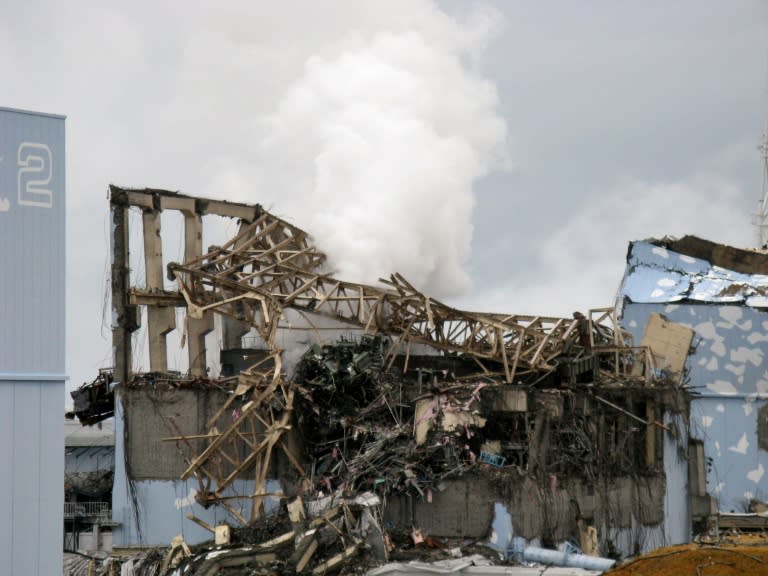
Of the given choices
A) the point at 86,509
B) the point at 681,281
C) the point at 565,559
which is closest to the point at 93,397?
the point at 86,509

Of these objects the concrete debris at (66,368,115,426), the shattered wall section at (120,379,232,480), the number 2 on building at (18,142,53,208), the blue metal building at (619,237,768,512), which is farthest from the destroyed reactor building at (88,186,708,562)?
the number 2 on building at (18,142,53,208)

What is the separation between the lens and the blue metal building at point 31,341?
20766 millimetres

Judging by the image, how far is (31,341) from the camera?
21.2m

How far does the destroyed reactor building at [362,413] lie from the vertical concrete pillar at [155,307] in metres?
0.04

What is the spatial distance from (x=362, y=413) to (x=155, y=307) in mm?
7364

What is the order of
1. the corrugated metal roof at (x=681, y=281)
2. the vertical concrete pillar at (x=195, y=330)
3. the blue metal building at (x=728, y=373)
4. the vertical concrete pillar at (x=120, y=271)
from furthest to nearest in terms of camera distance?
the corrugated metal roof at (x=681, y=281) → the blue metal building at (x=728, y=373) → the vertical concrete pillar at (x=195, y=330) → the vertical concrete pillar at (x=120, y=271)

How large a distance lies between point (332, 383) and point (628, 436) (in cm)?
961

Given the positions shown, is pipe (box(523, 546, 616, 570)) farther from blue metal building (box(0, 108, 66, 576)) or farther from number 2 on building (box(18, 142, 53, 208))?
number 2 on building (box(18, 142, 53, 208))

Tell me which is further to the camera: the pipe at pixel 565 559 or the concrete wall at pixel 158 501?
the concrete wall at pixel 158 501

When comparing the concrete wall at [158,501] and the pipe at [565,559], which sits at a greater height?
the concrete wall at [158,501]

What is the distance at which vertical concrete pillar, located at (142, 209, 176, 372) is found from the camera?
34812 millimetres

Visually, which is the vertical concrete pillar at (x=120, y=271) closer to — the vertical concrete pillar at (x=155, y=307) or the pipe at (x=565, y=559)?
the vertical concrete pillar at (x=155, y=307)

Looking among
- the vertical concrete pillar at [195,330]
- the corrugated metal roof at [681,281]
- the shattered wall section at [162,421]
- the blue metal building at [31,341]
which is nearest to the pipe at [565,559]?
the shattered wall section at [162,421]

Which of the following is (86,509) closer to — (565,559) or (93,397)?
(93,397)
